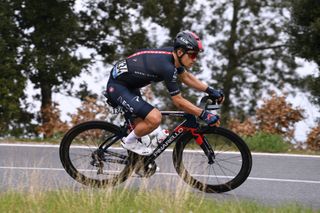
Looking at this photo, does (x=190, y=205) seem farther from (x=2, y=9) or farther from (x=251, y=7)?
(x=251, y=7)

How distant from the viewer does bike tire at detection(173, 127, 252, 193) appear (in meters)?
7.75

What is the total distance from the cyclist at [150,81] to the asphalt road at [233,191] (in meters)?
0.60

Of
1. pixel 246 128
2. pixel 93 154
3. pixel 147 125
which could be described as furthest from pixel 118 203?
pixel 246 128

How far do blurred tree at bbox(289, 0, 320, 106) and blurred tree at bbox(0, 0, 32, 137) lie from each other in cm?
789

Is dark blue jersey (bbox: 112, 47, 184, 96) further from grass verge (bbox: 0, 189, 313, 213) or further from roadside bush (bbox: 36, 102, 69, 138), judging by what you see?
roadside bush (bbox: 36, 102, 69, 138)

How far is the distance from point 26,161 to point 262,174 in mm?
3535

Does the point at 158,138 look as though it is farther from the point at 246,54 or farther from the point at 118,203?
the point at 246,54

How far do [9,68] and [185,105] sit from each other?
499 inches

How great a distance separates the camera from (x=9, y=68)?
19.1m

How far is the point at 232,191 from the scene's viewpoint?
26.5 feet

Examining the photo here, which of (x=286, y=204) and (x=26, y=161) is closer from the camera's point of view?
(x=286, y=204)

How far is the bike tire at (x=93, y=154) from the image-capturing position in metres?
7.96

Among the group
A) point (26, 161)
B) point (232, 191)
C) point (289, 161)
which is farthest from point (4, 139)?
point (232, 191)

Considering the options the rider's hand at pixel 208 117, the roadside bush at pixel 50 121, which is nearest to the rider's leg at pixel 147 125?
the rider's hand at pixel 208 117
